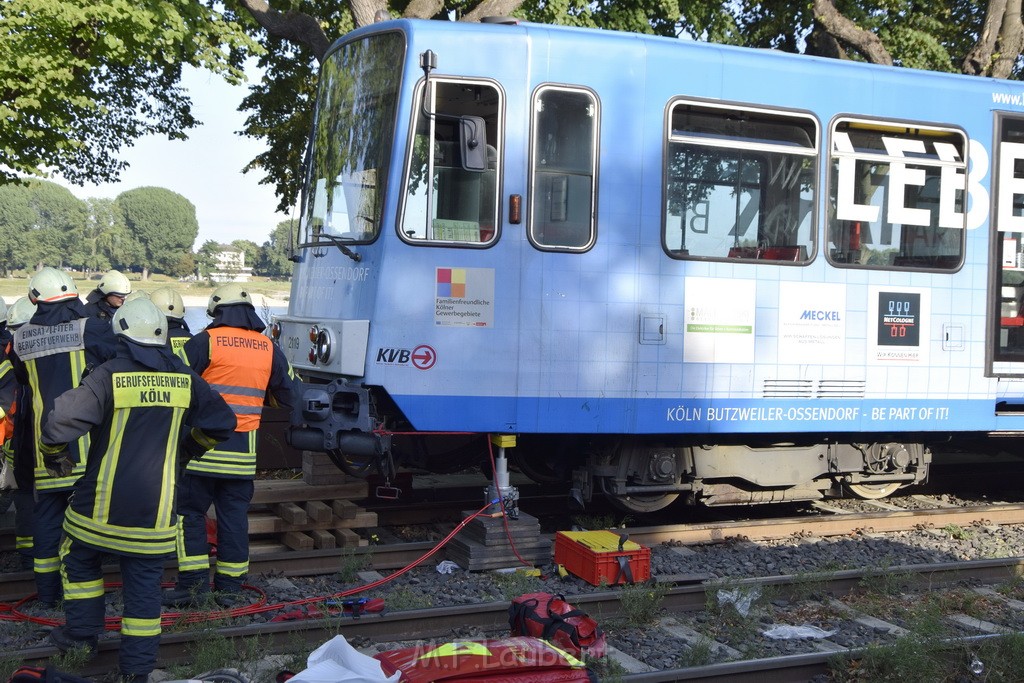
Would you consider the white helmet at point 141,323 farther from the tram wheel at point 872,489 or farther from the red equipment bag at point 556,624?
the tram wheel at point 872,489

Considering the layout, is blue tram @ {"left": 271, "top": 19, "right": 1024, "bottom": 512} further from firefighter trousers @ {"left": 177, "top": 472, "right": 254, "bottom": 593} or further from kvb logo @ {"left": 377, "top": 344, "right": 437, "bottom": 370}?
firefighter trousers @ {"left": 177, "top": 472, "right": 254, "bottom": 593}

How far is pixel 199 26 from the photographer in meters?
12.6

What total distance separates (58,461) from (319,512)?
248 cm

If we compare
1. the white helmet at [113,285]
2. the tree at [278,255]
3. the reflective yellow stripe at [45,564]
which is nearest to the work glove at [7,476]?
the reflective yellow stripe at [45,564]

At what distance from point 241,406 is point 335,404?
751mm

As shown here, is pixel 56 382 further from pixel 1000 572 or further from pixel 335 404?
pixel 1000 572

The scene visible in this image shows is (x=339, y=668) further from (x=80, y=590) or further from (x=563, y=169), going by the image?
(x=563, y=169)

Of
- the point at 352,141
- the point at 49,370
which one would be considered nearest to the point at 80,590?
the point at 49,370

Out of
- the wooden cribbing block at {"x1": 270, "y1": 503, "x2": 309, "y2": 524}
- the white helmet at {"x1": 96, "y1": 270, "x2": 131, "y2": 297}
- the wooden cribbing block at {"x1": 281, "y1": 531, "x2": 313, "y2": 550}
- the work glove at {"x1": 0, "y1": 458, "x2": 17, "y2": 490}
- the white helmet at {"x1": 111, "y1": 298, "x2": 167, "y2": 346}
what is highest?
the white helmet at {"x1": 96, "y1": 270, "x2": 131, "y2": 297}

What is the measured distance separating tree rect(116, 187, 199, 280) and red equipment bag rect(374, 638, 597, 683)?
14388 millimetres

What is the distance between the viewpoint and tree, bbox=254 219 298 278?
795 centimetres

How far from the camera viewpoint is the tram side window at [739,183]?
7.20m

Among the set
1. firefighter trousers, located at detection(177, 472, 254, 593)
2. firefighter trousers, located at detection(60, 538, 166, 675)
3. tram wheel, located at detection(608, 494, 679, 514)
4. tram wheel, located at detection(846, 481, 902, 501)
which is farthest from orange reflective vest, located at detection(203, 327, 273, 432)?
tram wheel, located at detection(846, 481, 902, 501)

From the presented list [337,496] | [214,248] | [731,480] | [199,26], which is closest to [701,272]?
[731,480]
